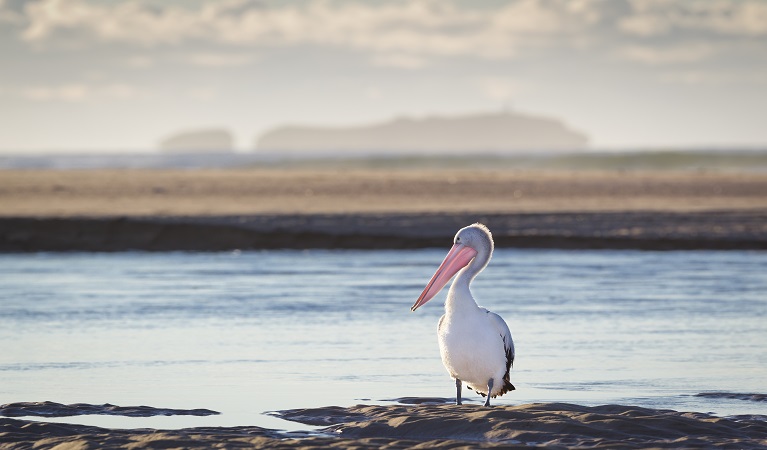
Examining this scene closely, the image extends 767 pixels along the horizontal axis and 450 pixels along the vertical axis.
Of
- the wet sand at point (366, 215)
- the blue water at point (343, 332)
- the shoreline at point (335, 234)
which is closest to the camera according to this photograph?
the blue water at point (343, 332)

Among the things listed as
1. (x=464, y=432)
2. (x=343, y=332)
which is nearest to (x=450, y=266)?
(x=464, y=432)

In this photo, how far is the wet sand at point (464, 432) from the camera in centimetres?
741

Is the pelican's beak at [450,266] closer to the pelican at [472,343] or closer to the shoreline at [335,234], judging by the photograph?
the pelican at [472,343]

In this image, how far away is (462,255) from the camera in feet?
30.6

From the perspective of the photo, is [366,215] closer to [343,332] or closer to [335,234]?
[335,234]

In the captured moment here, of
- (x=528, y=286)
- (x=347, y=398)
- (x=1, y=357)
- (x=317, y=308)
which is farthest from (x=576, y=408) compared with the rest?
(x=528, y=286)

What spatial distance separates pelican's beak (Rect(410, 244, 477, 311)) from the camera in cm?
923

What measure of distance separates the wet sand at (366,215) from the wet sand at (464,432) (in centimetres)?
1444

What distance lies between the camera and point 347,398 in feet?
30.9

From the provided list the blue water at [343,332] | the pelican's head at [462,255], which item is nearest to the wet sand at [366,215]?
the blue water at [343,332]

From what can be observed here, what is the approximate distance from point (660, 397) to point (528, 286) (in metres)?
7.59

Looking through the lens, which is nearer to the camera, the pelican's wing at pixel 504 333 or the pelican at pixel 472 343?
the pelican at pixel 472 343

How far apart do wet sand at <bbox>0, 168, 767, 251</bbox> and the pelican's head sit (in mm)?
13339

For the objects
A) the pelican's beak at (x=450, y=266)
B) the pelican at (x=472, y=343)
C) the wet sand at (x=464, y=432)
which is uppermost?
the pelican's beak at (x=450, y=266)
